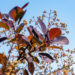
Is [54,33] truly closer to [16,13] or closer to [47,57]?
[47,57]

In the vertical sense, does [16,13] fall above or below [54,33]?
above

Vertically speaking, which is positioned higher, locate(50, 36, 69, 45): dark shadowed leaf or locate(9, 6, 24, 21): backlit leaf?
locate(9, 6, 24, 21): backlit leaf

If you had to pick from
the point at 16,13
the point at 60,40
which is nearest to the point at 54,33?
the point at 60,40

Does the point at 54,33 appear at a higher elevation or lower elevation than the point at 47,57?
higher

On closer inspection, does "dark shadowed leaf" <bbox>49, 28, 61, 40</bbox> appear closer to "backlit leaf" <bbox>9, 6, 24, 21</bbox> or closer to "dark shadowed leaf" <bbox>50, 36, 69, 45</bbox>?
"dark shadowed leaf" <bbox>50, 36, 69, 45</bbox>

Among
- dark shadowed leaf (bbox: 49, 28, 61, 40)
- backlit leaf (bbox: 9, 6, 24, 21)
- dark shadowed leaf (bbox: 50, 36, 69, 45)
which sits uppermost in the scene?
backlit leaf (bbox: 9, 6, 24, 21)

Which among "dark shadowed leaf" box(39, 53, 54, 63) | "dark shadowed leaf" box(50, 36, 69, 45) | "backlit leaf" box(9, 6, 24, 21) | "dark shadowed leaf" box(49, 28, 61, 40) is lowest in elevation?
"dark shadowed leaf" box(39, 53, 54, 63)

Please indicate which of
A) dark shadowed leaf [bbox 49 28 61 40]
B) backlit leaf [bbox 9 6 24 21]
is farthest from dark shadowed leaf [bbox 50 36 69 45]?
backlit leaf [bbox 9 6 24 21]

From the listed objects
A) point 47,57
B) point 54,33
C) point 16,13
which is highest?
point 16,13

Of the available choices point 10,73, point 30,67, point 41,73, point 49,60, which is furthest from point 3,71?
point 41,73

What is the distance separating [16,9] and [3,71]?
A: 0.42 metres

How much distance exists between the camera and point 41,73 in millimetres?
3131

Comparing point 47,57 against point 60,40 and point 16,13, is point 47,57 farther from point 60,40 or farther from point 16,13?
point 16,13

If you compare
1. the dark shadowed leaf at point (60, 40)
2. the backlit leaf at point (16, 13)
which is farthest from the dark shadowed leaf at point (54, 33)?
the backlit leaf at point (16, 13)
